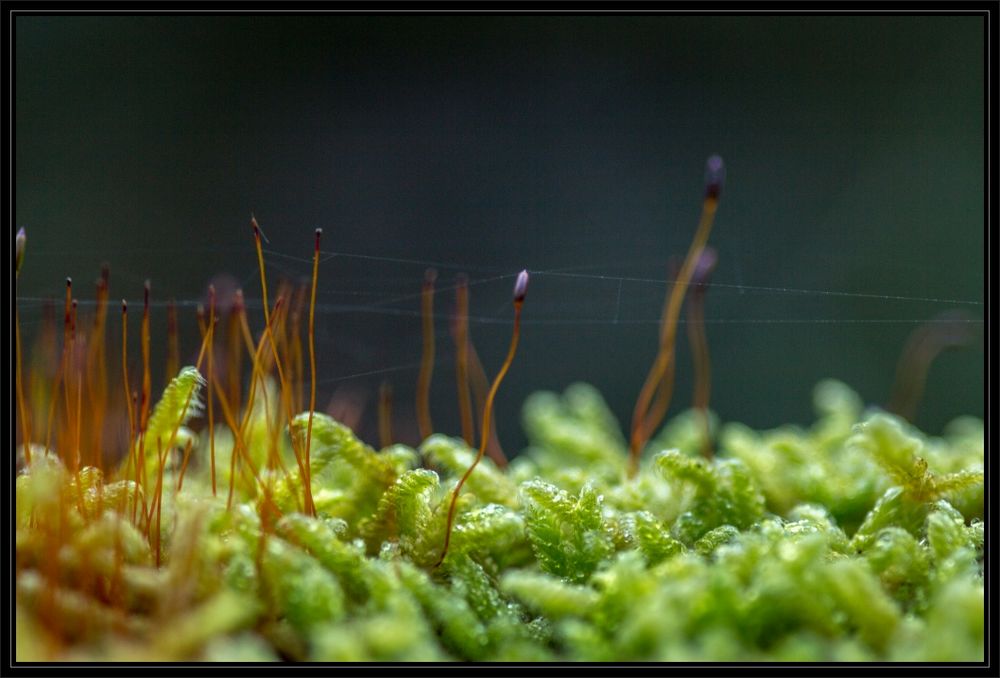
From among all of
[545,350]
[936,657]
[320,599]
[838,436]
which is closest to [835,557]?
[936,657]

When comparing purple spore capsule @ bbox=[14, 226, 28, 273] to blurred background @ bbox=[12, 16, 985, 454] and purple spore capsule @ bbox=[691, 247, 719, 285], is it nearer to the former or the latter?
purple spore capsule @ bbox=[691, 247, 719, 285]

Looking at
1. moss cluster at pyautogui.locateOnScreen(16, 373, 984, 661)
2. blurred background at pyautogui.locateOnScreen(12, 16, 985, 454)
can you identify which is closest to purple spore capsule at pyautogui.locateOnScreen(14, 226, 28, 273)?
moss cluster at pyautogui.locateOnScreen(16, 373, 984, 661)

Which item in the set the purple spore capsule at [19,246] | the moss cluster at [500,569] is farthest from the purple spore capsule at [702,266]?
the purple spore capsule at [19,246]

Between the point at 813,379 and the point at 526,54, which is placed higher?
the point at 526,54

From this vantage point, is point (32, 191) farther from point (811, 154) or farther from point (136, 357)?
point (811, 154)

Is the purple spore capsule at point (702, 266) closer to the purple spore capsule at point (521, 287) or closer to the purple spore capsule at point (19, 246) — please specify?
the purple spore capsule at point (521, 287)

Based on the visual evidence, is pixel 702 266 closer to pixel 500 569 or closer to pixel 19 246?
pixel 500 569
